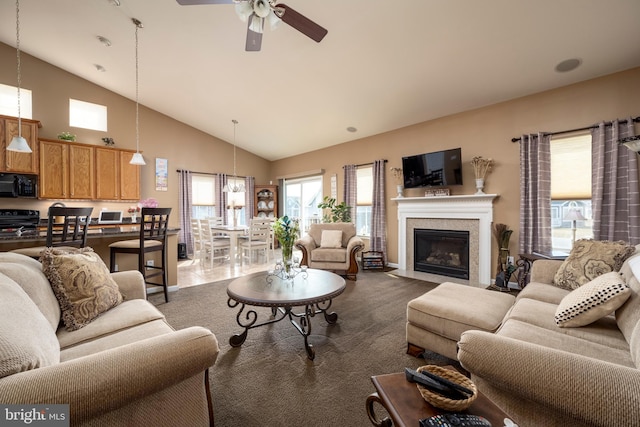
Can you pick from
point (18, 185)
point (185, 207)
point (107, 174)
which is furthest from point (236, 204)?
point (18, 185)

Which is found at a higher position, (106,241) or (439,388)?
(106,241)

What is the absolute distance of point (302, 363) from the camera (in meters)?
1.95

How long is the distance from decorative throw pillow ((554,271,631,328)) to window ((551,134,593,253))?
218 cm

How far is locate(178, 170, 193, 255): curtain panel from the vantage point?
6.31 m

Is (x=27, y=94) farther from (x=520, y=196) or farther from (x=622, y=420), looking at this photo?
(x=520, y=196)

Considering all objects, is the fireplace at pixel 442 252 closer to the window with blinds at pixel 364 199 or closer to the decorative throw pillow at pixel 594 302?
the window with blinds at pixel 364 199

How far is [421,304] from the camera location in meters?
1.96

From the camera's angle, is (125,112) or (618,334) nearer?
(618,334)

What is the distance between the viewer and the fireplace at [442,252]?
4.26 meters

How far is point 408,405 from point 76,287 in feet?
6.26

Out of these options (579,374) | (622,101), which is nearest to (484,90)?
(622,101)

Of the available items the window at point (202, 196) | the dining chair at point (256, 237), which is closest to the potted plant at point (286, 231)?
the dining chair at point (256, 237)

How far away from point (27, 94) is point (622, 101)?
29.2 feet

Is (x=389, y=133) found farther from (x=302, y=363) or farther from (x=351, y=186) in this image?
(x=302, y=363)
